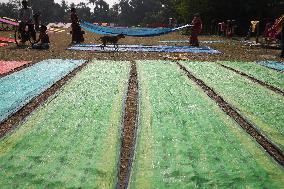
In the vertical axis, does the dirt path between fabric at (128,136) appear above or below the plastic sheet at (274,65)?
below

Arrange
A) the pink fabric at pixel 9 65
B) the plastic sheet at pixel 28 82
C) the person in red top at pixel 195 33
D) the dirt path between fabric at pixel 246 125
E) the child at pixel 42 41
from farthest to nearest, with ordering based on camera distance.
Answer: the person in red top at pixel 195 33 < the child at pixel 42 41 < the pink fabric at pixel 9 65 < the plastic sheet at pixel 28 82 < the dirt path between fabric at pixel 246 125

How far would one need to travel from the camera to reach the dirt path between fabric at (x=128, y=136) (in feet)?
9.84

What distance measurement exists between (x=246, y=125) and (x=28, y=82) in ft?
14.3

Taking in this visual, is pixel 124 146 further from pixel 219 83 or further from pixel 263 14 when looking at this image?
pixel 263 14

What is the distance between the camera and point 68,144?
3.67m

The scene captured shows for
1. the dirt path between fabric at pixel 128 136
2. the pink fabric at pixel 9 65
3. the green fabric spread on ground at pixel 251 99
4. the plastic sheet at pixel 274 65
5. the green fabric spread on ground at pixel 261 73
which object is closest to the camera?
the dirt path between fabric at pixel 128 136

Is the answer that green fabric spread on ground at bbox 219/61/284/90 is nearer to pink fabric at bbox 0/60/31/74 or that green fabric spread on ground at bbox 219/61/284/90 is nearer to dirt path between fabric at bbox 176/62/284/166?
dirt path between fabric at bbox 176/62/284/166

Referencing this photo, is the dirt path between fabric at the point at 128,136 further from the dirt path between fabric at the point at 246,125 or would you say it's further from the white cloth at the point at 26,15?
the white cloth at the point at 26,15

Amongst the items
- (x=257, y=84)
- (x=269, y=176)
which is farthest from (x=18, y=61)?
(x=269, y=176)

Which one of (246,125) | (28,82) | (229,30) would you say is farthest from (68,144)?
(229,30)

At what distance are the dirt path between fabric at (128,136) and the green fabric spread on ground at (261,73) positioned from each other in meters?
2.92

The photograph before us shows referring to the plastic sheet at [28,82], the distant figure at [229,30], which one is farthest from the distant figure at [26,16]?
the distant figure at [229,30]

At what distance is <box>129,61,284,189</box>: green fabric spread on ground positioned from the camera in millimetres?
2881

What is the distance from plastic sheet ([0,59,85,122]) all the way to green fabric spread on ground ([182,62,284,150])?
3.19 meters
